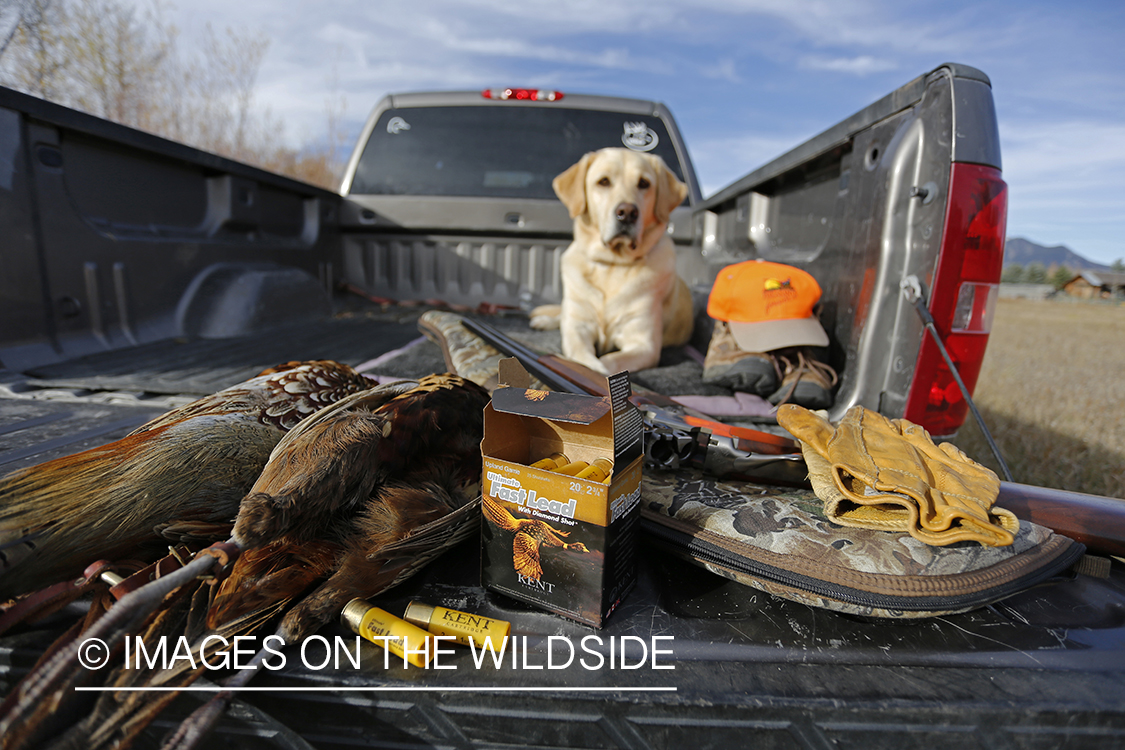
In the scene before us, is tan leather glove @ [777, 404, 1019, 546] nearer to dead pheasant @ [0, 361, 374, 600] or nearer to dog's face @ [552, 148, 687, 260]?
dead pheasant @ [0, 361, 374, 600]

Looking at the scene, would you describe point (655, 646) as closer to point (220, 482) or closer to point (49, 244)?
point (220, 482)

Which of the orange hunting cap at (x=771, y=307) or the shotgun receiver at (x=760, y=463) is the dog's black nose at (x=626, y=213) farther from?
the shotgun receiver at (x=760, y=463)

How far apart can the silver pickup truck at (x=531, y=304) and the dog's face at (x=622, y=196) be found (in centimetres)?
40

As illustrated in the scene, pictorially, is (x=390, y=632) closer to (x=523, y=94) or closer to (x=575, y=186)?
(x=575, y=186)

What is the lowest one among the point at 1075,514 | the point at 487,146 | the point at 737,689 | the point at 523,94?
the point at 737,689

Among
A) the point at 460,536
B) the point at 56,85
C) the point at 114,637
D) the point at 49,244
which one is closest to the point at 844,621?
the point at 460,536

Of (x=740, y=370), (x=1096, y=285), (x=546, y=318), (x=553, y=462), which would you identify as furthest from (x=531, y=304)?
(x=1096, y=285)

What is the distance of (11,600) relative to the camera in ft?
2.49

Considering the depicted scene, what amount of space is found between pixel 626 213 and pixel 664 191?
0.38m

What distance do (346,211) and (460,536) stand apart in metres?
3.65

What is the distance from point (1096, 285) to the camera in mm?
26453

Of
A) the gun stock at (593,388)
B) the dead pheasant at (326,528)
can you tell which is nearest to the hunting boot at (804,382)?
the gun stock at (593,388)

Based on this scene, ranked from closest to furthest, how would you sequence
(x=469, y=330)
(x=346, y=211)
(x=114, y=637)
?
(x=114, y=637) → (x=469, y=330) → (x=346, y=211)

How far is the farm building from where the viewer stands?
24719 millimetres
